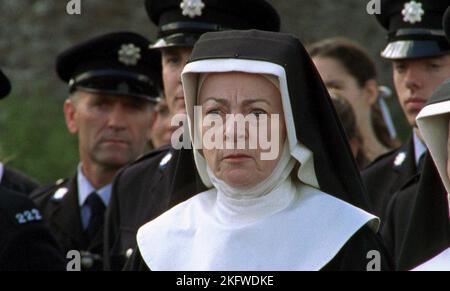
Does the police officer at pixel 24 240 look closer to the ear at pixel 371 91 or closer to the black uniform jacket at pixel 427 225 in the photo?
the black uniform jacket at pixel 427 225

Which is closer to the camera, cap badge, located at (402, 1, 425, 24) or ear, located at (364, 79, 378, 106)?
cap badge, located at (402, 1, 425, 24)

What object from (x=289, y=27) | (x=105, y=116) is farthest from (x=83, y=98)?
(x=289, y=27)

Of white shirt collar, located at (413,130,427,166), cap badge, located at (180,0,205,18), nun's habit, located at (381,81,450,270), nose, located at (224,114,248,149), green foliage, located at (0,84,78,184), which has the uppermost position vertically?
nose, located at (224,114,248,149)

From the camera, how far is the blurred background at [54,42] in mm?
14023

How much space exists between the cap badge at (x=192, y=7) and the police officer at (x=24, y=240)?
52.1 inches

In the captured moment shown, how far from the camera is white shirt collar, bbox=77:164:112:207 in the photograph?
8898 mm

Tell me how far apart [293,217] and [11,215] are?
1641mm

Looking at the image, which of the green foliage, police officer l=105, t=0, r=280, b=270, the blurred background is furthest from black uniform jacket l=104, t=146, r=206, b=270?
the blurred background

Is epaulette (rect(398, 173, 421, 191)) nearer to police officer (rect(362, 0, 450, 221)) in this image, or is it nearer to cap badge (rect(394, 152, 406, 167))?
police officer (rect(362, 0, 450, 221))

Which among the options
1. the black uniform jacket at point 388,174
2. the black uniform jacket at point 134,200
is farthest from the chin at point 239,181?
the black uniform jacket at point 388,174

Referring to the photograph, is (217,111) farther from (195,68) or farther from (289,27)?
(289,27)

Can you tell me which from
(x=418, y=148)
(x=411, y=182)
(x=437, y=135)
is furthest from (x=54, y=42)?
(x=437, y=135)

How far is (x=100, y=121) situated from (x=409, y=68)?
1951 millimetres
